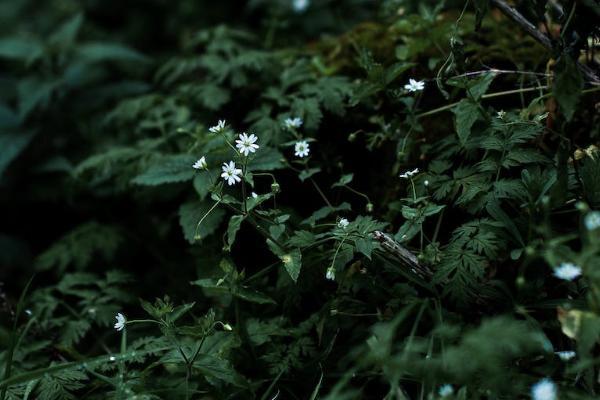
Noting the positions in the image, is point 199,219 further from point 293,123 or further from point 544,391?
point 544,391

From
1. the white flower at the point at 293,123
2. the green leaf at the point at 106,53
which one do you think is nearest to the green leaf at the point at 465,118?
the white flower at the point at 293,123

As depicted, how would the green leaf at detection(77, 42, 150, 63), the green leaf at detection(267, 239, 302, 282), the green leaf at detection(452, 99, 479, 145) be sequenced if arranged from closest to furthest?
the green leaf at detection(267, 239, 302, 282)
the green leaf at detection(452, 99, 479, 145)
the green leaf at detection(77, 42, 150, 63)

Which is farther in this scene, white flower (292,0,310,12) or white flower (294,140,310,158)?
white flower (292,0,310,12)

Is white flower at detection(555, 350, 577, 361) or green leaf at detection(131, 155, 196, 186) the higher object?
green leaf at detection(131, 155, 196, 186)

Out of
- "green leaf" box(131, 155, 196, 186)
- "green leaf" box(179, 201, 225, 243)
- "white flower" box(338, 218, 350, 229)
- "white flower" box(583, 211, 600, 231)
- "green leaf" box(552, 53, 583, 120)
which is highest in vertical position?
"green leaf" box(552, 53, 583, 120)

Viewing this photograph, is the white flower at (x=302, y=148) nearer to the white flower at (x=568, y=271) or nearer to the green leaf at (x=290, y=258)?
the green leaf at (x=290, y=258)

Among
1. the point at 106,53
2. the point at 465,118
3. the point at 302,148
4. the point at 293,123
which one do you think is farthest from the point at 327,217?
the point at 106,53

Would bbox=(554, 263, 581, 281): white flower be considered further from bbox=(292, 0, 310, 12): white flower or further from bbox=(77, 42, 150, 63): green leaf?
bbox=(77, 42, 150, 63): green leaf

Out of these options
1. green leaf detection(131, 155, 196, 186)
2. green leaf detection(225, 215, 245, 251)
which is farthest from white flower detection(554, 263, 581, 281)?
green leaf detection(131, 155, 196, 186)

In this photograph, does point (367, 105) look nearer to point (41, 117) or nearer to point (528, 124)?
point (528, 124)
